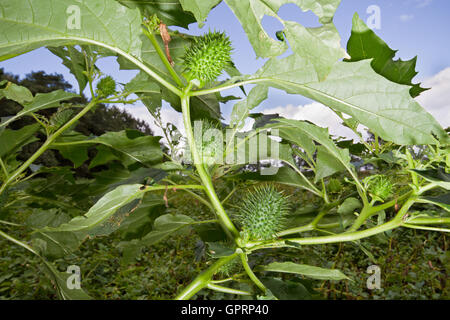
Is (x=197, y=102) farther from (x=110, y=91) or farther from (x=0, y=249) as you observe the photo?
(x=0, y=249)

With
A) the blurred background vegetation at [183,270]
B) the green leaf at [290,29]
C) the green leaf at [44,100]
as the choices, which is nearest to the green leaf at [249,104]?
the green leaf at [290,29]

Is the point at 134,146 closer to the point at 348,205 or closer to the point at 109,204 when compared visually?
the point at 109,204

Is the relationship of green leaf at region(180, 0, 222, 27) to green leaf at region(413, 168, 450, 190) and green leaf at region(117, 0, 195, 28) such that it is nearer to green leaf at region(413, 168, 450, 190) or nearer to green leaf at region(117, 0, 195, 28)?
green leaf at region(117, 0, 195, 28)

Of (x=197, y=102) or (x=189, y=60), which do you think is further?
(x=197, y=102)

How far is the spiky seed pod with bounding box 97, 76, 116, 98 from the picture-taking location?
3.01 feet

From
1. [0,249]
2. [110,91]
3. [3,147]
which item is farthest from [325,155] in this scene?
[0,249]

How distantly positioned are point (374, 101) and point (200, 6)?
0.85 ft

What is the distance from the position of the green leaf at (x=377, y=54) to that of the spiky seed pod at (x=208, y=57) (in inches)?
8.0

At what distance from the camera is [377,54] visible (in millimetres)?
498

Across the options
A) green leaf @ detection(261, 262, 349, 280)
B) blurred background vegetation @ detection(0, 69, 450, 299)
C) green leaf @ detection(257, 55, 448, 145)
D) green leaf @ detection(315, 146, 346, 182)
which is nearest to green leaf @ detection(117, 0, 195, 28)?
green leaf @ detection(257, 55, 448, 145)

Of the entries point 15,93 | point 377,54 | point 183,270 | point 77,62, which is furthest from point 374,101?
point 183,270

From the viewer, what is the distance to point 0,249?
10.5 ft

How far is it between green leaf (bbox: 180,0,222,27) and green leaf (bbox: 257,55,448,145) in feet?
0.52

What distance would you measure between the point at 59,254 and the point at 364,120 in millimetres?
807
